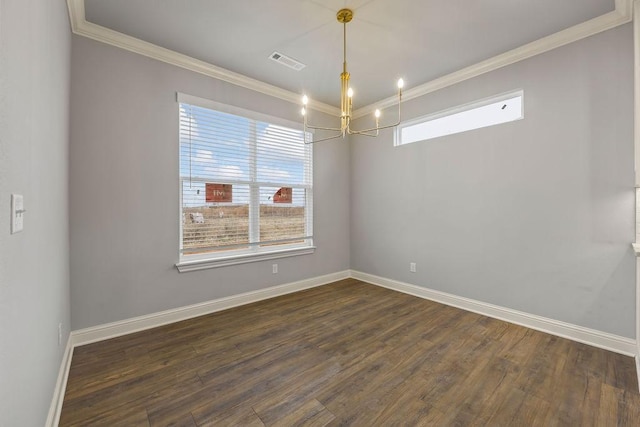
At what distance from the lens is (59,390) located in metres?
1.78

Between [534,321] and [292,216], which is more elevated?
[292,216]

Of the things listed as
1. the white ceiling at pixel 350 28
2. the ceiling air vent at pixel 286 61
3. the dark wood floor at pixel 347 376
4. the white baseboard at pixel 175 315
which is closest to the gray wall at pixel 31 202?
the dark wood floor at pixel 347 376

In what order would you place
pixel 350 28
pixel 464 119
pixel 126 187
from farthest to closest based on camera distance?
pixel 464 119, pixel 126 187, pixel 350 28

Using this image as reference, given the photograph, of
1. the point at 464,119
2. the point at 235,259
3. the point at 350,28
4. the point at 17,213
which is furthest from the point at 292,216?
the point at 17,213

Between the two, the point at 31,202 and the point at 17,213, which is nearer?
the point at 17,213

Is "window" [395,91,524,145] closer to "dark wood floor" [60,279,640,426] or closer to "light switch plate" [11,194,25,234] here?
"dark wood floor" [60,279,640,426]

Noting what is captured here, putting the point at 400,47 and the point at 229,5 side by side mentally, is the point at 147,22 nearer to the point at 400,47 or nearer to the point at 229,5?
the point at 229,5

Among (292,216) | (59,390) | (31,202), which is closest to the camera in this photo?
(31,202)

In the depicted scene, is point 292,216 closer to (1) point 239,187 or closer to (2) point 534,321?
(1) point 239,187

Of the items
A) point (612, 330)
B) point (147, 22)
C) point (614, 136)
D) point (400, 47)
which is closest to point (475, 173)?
point (614, 136)

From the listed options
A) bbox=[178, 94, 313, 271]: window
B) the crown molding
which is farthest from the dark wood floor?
the crown molding

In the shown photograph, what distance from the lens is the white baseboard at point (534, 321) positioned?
2401 millimetres

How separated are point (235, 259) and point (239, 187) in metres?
0.90

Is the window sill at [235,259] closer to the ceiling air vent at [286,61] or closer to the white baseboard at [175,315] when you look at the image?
the white baseboard at [175,315]
